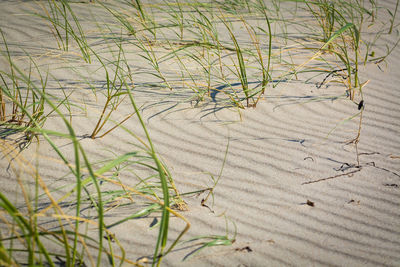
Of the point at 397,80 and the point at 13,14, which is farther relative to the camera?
the point at 13,14

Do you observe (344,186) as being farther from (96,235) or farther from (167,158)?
(96,235)

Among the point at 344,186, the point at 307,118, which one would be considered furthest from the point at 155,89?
the point at 344,186

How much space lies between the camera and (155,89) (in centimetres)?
276

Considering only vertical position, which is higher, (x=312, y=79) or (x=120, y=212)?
(x=312, y=79)

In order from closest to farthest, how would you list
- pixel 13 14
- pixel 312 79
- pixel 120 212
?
pixel 120 212 < pixel 312 79 < pixel 13 14

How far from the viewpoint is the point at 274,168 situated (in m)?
2.09

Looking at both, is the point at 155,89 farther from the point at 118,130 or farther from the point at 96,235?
the point at 96,235

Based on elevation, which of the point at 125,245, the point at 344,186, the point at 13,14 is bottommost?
the point at 125,245

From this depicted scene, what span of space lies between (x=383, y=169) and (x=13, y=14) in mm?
3944

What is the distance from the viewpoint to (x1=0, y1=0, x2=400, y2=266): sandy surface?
1617 mm

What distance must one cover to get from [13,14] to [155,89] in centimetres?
220

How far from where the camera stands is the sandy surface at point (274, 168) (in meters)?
1.62

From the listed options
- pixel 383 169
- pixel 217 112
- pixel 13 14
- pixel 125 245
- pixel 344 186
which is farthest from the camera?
pixel 13 14

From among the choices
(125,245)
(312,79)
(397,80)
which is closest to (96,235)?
(125,245)
